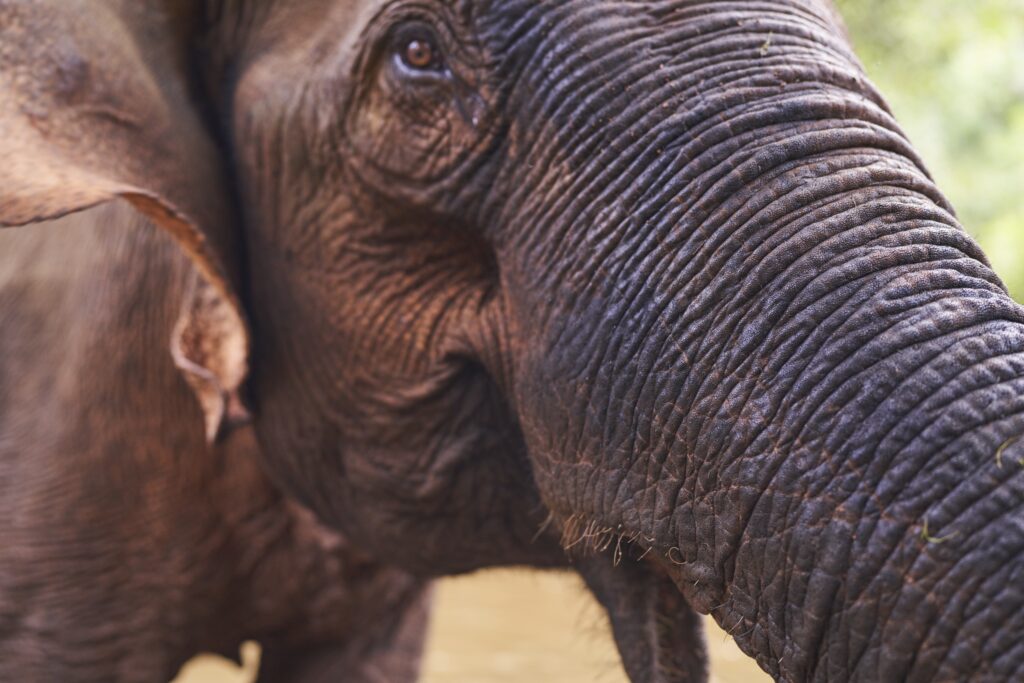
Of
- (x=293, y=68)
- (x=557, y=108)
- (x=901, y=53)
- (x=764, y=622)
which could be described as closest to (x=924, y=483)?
(x=764, y=622)

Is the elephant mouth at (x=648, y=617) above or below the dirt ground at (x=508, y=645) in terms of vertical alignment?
above

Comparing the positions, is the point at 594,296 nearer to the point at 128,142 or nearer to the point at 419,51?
the point at 419,51

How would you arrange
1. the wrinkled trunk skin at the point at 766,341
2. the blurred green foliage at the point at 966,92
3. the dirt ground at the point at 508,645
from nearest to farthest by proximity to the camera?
the wrinkled trunk skin at the point at 766,341 → the dirt ground at the point at 508,645 → the blurred green foliage at the point at 966,92

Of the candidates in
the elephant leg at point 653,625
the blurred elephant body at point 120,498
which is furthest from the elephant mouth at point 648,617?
the blurred elephant body at point 120,498

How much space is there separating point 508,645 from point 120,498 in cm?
376

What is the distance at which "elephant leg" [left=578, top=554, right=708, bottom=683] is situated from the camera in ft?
6.93

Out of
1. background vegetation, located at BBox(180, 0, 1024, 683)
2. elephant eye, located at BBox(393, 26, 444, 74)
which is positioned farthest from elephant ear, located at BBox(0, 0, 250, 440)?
background vegetation, located at BBox(180, 0, 1024, 683)

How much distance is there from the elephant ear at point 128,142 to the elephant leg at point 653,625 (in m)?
0.82

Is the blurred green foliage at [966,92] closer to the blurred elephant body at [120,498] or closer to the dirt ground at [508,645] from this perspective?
the dirt ground at [508,645]

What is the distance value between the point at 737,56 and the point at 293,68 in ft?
2.84

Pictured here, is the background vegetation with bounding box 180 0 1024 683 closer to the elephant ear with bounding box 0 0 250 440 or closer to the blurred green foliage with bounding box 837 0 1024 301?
the blurred green foliage with bounding box 837 0 1024 301

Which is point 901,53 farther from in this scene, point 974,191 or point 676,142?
point 676,142

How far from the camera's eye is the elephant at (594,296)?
1.58 metres

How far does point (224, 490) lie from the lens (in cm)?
305
